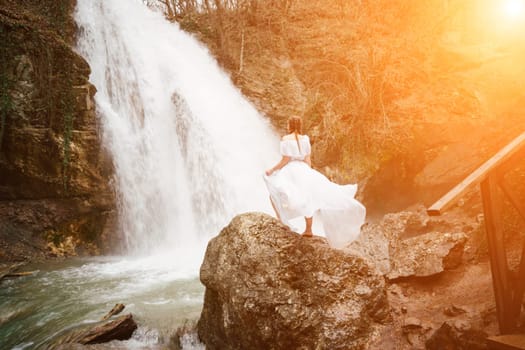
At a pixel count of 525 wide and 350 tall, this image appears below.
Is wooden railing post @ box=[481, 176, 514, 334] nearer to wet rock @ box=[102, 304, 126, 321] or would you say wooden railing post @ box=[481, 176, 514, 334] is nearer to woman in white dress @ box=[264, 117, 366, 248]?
woman in white dress @ box=[264, 117, 366, 248]

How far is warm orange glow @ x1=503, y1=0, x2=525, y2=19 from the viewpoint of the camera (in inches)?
571

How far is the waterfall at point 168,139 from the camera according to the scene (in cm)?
1123

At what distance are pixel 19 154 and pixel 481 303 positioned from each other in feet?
37.2

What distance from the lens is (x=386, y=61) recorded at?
13.7 meters

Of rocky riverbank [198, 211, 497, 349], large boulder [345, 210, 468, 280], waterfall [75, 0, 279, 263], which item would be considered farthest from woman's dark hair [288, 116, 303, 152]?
waterfall [75, 0, 279, 263]

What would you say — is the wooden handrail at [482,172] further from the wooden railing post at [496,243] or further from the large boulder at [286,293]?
the large boulder at [286,293]

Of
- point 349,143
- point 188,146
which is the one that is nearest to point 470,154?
point 349,143

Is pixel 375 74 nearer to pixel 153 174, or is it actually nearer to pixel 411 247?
pixel 153 174

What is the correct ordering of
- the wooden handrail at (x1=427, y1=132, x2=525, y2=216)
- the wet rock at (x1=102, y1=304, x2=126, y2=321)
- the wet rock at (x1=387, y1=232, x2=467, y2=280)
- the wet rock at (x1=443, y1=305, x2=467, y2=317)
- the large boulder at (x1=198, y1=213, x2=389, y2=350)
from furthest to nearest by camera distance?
the wet rock at (x1=102, y1=304, x2=126, y2=321), the wet rock at (x1=387, y1=232, x2=467, y2=280), the large boulder at (x1=198, y1=213, x2=389, y2=350), the wet rock at (x1=443, y1=305, x2=467, y2=317), the wooden handrail at (x1=427, y1=132, x2=525, y2=216)

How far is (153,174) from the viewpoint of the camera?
38.7 ft

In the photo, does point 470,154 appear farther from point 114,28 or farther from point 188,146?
point 114,28

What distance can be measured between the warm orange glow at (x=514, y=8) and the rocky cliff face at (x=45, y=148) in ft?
57.2

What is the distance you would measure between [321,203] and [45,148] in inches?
358

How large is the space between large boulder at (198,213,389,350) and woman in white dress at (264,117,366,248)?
22cm
